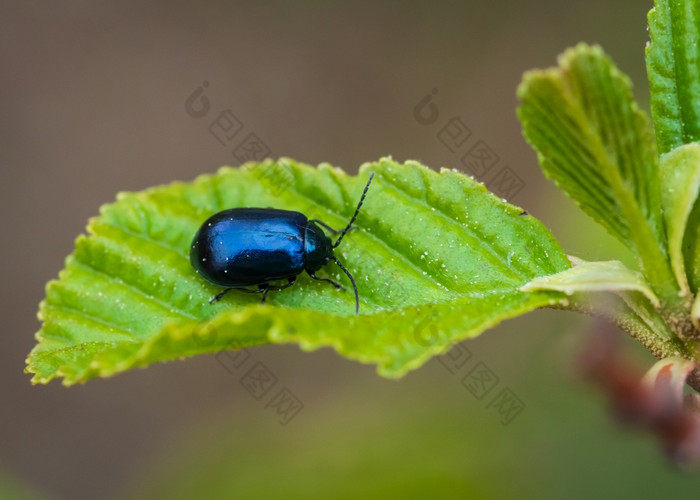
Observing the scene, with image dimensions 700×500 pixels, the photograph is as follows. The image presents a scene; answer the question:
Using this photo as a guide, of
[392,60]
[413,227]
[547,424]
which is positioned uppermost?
[392,60]

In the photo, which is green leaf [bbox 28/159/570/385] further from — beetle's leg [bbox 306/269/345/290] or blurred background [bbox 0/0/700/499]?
blurred background [bbox 0/0/700/499]

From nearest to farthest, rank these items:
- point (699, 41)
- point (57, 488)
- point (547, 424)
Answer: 1. point (699, 41)
2. point (547, 424)
3. point (57, 488)

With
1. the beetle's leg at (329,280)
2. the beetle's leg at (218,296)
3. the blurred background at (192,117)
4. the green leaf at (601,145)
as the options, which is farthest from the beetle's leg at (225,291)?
the blurred background at (192,117)

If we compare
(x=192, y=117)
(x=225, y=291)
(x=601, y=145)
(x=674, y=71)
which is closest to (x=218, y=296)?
(x=225, y=291)

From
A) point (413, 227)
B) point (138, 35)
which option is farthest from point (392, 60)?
point (413, 227)

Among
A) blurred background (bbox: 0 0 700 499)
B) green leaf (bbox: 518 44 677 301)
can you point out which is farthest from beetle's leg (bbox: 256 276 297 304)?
blurred background (bbox: 0 0 700 499)

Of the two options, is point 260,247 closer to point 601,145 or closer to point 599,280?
point 599,280

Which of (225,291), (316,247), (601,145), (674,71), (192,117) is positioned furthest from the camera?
(192,117)

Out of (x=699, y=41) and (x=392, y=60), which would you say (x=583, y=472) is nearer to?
(x=699, y=41)
